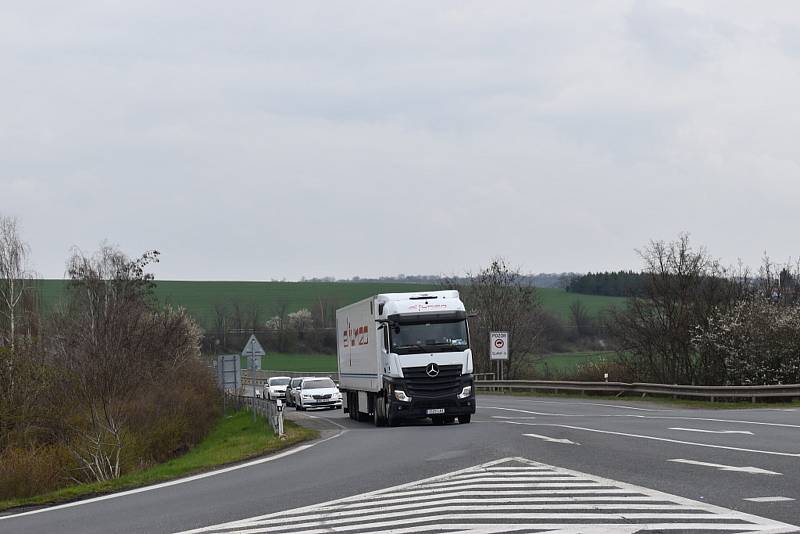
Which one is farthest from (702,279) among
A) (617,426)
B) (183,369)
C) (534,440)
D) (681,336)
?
(534,440)

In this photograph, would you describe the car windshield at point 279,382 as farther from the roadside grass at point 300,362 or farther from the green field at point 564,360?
the roadside grass at point 300,362

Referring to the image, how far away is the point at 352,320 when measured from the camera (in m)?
35.4

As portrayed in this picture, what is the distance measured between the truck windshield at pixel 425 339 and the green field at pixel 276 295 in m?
80.1

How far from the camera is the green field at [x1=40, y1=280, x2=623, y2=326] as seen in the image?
117 meters

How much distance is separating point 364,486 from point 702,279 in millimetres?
48274

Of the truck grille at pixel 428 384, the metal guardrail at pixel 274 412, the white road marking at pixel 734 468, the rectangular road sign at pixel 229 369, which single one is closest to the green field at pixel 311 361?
the rectangular road sign at pixel 229 369

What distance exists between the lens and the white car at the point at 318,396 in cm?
5019

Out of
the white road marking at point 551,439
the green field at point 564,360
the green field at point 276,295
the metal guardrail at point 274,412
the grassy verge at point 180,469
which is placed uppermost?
the green field at point 276,295

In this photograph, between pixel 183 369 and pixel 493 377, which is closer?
pixel 183 369

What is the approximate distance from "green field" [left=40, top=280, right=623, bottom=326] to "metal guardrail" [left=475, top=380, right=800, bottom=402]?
179 feet

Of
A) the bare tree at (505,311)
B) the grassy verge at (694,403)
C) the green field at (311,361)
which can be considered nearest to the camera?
the grassy verge at (694,403)

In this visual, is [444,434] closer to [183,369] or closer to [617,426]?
[617,426]

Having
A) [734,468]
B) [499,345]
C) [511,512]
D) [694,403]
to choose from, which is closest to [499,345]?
[499,345]

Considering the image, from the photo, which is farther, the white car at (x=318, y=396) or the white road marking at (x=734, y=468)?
the white car at (x=318, y=396)
